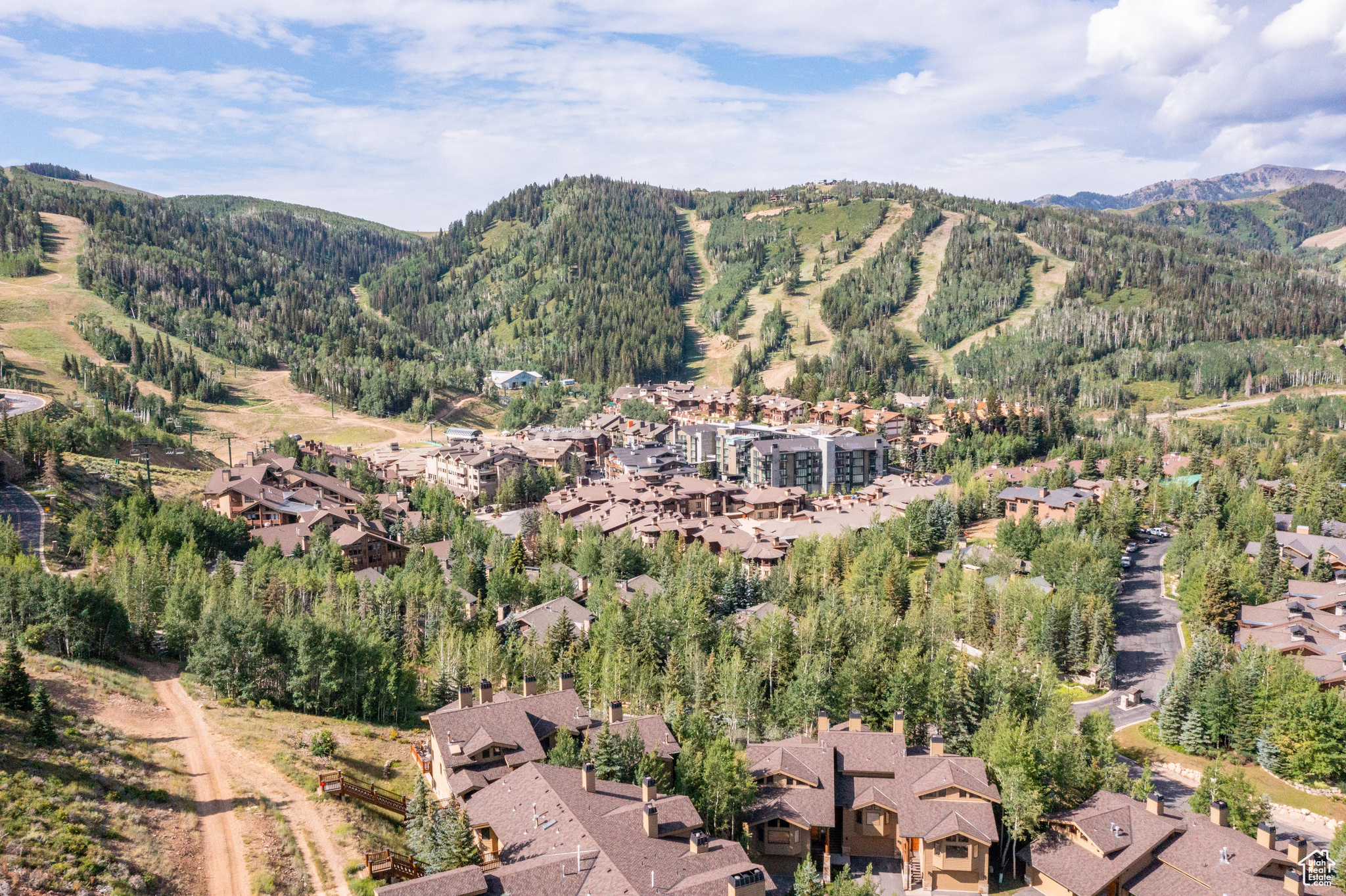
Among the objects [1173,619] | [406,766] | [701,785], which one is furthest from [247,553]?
[1173,619]

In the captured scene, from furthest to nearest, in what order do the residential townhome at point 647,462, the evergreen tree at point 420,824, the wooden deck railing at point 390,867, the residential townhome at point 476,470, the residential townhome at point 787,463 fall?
the residential townhome at point 787,463, the residential townhome at point 647,462, the residential townhome at point 476,470, the evergreen tree at point 420,824, the wooden deck railing at point 390,867

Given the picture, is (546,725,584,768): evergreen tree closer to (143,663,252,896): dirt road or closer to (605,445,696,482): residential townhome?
(143,663,252,896): dirt road

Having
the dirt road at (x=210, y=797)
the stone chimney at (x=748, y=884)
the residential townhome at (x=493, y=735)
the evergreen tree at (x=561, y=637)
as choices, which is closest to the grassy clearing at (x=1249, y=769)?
the residential townhome at (x=493, y=735)

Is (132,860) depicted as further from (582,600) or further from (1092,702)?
(1092,702)

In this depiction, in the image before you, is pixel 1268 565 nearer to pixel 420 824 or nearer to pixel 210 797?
pixel 420 824

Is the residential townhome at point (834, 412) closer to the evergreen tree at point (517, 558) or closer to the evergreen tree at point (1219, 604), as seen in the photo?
the evergreen tree at point (1219, 604)

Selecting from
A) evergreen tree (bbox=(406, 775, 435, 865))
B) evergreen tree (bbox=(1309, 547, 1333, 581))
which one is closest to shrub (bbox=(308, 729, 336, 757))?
evergreen tree (bbox=(406, 775, 435, 865))
